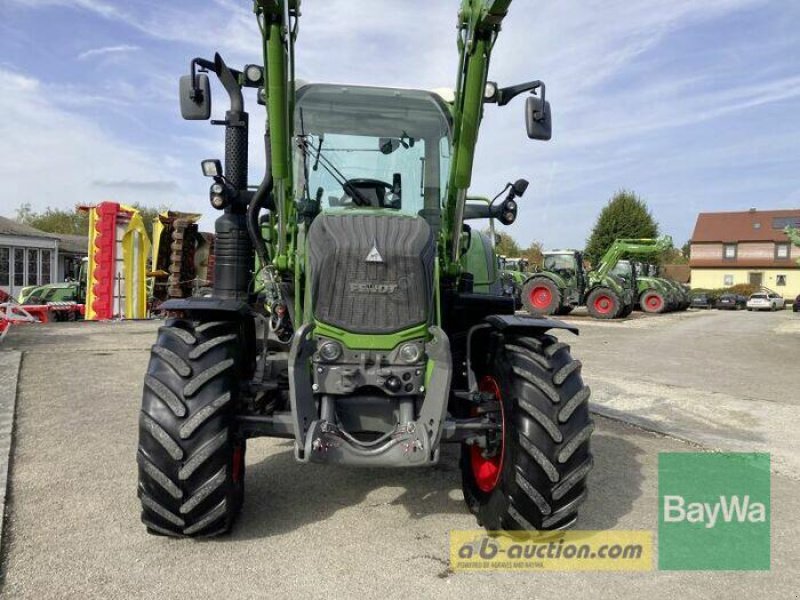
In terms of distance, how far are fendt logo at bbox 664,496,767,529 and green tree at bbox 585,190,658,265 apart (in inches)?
2173

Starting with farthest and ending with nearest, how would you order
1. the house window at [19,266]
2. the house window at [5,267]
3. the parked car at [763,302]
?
the parked car at [763,302], the house window at [19,266], the house window at [5,267]

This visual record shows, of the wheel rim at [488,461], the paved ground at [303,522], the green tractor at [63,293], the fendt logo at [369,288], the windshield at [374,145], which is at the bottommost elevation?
the paved ground at [303,522]

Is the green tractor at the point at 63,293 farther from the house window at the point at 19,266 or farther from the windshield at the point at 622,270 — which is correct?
the windshield at the point at 622,270

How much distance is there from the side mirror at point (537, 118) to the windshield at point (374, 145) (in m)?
0.78

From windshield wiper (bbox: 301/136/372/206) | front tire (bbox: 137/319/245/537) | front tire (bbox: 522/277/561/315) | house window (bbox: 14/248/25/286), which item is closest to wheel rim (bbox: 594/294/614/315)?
front tire (bbox: 522/277/561/315)

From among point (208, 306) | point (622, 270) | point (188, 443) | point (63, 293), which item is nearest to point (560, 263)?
point (622, 270)

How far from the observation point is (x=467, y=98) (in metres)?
4.14

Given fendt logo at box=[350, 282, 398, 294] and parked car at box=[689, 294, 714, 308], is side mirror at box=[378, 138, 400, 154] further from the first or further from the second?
parked car at box=[689, 294, 714, 308]

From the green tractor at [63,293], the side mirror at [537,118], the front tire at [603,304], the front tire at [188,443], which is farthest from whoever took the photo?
the front tire at [603,304]

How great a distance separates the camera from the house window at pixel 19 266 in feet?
122

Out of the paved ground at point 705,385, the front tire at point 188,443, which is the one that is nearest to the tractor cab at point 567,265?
the paved ground at point 705,385

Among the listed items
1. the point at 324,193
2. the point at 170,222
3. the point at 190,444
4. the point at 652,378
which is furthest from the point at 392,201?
the point at 170,222

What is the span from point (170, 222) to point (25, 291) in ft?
22.9

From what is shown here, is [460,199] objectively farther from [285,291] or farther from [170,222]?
[170,222]
